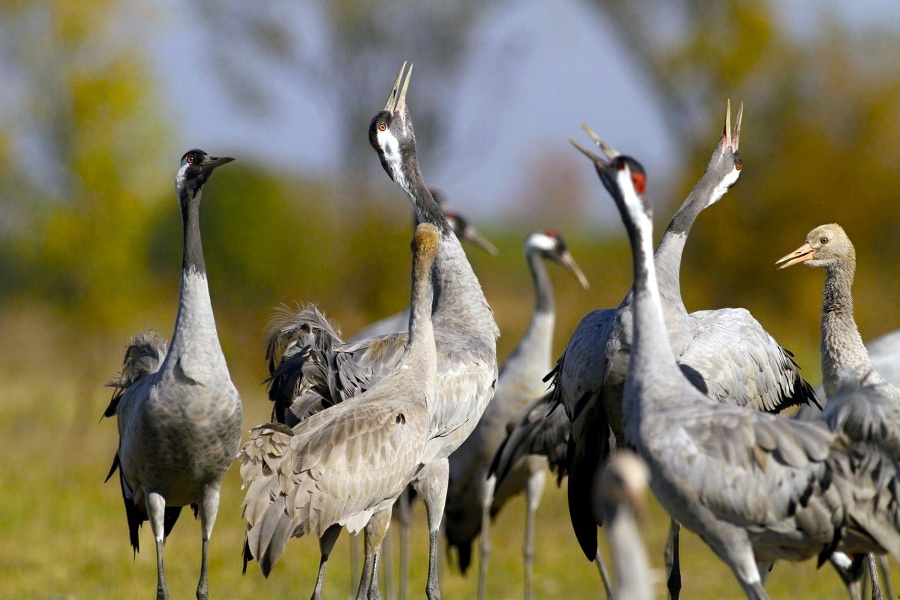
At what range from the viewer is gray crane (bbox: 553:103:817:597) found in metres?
5.25

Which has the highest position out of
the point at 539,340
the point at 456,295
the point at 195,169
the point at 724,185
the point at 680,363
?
the point at 195,169

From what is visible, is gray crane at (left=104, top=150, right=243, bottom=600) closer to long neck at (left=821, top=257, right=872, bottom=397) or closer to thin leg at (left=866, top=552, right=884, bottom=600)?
long neck at (left=821, top=257, right=872, bottom=397)

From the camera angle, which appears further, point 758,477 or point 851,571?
point 851,571

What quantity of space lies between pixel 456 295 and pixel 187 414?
4.81ft

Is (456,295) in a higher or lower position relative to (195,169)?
lower

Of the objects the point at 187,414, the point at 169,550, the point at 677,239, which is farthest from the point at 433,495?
the point at 169,550

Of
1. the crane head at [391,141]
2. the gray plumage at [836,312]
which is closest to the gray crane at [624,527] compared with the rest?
the gray plumage at [836,312]

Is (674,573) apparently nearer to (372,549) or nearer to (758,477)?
(372,549)

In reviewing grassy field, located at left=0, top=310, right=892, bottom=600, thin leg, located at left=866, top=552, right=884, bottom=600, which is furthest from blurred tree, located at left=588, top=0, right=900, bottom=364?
thin leg, located at left=866, top=552, right=884, bottom=600

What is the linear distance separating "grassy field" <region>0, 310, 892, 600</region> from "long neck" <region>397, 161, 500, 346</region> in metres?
1.28

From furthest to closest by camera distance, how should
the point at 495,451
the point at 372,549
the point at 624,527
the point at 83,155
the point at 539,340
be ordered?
the point at 83,155, the point at 495,451, the point at 539,340, the point at 372,549, the point at 624,527

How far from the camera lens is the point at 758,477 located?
402 cm

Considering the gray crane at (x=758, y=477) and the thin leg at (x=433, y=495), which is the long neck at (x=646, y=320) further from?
the thin leg at (x=433, y=495)

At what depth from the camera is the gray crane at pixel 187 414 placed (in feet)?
18.3
